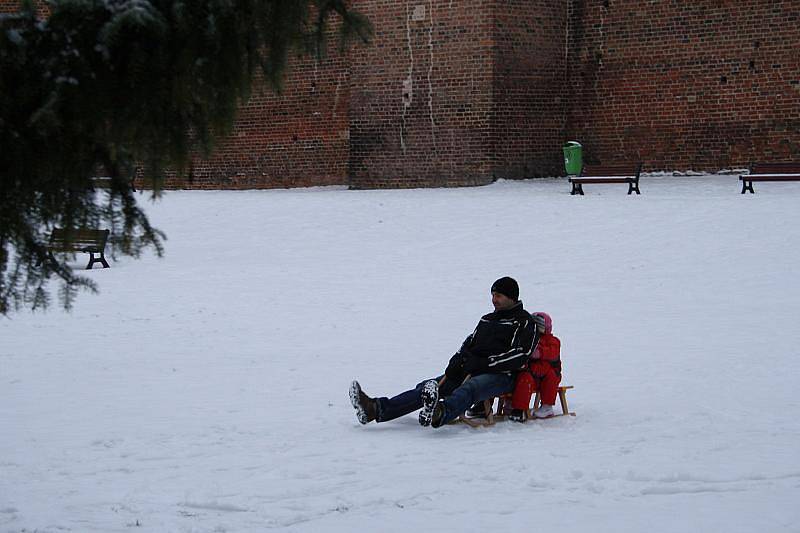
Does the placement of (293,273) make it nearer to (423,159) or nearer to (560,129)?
(423,159)

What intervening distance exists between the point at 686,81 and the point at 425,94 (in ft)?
14.4

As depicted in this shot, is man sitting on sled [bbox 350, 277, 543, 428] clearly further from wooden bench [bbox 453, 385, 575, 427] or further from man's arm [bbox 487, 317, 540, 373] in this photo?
wooden bench [bbox 453, 385, 575, 427]

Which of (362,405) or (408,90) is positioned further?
(408,90)

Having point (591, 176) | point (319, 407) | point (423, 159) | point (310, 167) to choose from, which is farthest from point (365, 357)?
point (310, 167)

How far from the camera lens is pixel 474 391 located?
23.9 feet

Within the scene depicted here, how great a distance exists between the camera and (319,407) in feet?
26.3

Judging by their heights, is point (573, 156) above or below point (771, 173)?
above

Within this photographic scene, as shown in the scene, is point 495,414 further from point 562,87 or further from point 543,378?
point 562,87

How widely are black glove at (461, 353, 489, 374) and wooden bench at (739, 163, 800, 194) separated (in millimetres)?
10699

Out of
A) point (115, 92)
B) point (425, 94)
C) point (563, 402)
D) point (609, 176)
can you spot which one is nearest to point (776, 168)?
point (609, 176)

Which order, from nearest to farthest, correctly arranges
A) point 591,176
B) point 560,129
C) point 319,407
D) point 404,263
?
point 319,407
point 404,263
point 591,176
point 560,129

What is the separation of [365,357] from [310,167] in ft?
45.1

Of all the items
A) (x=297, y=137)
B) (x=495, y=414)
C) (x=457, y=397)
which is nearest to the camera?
(x=457, y=397)

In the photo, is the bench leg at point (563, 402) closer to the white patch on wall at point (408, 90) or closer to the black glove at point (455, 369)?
the black glove at point (455, 369)
